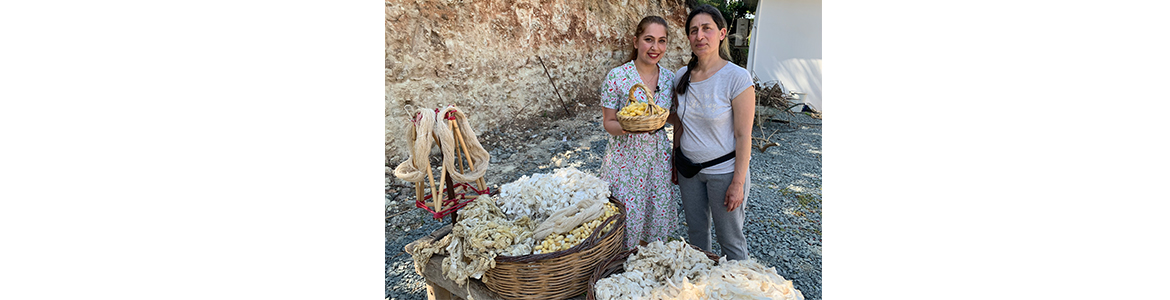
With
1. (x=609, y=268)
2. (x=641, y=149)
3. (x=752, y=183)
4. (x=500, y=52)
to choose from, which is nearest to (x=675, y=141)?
(x=641, y=149)

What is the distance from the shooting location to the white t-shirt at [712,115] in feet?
6.85

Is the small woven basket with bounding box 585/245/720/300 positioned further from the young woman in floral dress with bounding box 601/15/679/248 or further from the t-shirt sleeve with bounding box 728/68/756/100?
the t-shirt sleeve with bounding box 728/68/756/100

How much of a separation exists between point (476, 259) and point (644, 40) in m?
1.31

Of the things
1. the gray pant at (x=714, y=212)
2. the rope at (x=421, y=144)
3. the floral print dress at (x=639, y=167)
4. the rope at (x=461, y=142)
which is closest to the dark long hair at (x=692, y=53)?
the floral print dress at (x=639, y=167)

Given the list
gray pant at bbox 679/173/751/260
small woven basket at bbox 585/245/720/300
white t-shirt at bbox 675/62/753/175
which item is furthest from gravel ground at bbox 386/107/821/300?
small woven basket at bbox 585/245/720/300

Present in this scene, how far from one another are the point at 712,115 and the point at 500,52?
5.40m

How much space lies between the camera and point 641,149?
7.71 ft

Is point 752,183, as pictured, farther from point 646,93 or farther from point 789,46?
point 789,46

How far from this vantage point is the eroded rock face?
545 centimetres

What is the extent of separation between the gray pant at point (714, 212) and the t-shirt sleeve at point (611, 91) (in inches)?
21.3

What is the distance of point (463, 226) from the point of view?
1.83 meters

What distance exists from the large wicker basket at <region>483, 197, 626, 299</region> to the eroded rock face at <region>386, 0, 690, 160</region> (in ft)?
10.6

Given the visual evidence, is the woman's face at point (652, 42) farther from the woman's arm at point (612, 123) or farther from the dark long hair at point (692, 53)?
the woman's arm at point (612, 123)

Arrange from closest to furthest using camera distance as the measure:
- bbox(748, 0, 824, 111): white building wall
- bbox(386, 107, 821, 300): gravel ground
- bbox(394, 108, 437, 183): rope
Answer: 1. bbox(394, 108, 437, 183): rope
2. bbox(386, 107, 821, 300): gravel ground
3. bbox(748, 0, 824, 111): white building wall
